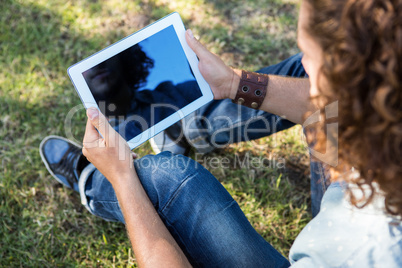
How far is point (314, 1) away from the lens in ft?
3.00

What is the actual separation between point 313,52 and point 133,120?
0.88 m

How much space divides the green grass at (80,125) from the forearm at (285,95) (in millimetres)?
564

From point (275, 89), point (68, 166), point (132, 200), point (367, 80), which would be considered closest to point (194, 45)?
point (275, 89)

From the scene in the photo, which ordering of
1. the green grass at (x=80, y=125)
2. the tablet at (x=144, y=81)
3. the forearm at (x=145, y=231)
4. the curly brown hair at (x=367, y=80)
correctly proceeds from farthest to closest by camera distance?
the green grass at (x=80, y=125), the tablet at (x=144, y=81), the forearm at (x=145, y=231), the curly brown hair at (x=367, y=80)

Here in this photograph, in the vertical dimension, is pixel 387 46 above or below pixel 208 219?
above

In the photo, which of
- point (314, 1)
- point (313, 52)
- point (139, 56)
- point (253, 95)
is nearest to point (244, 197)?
point (253, 95)

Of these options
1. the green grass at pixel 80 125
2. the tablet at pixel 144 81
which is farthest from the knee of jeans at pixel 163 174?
the green grass at pixel 80 125

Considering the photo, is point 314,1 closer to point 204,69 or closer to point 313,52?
point 313,52

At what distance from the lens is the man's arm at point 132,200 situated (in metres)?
1.19

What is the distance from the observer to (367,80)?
819 mm

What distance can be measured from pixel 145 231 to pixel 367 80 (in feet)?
2.75

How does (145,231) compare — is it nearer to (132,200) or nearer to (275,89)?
(132,200)

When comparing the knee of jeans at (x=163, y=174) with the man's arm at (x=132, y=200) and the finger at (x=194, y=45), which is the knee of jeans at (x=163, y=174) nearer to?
the man's arm at (x=132, y=200)

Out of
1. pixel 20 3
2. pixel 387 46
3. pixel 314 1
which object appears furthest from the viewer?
pixel 20 3
